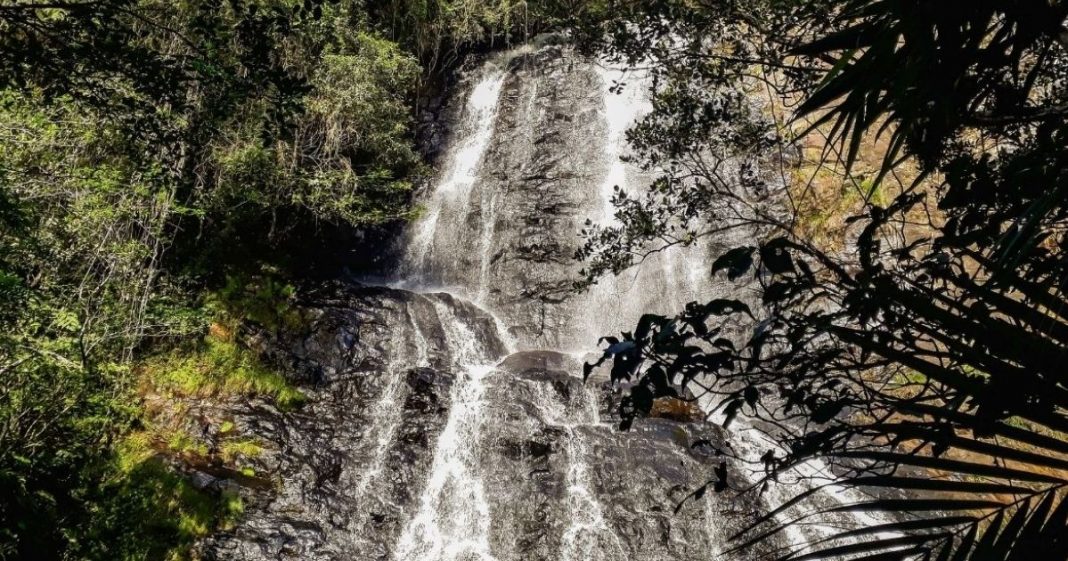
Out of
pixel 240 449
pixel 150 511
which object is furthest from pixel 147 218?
pixel 150 511

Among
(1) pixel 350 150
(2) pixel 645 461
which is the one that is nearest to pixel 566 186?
(1) pixel 350 150

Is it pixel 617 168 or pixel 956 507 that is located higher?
pixel 617 168

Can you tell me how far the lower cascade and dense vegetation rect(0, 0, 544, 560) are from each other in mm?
954

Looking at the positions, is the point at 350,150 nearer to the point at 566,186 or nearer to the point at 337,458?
the point at 566,186

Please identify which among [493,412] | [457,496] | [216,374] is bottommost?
[457,496]

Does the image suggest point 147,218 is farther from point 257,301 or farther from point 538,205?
point 538,205

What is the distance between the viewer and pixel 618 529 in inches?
313

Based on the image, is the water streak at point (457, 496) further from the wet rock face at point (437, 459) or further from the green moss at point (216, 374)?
the green moss at point (216, 374)

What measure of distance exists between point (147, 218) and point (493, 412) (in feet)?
19.1

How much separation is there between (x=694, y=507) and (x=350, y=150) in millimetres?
10052

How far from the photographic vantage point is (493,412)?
964 centimetres

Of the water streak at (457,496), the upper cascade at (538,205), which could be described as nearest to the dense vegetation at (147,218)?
the upper cascade at (538,205)

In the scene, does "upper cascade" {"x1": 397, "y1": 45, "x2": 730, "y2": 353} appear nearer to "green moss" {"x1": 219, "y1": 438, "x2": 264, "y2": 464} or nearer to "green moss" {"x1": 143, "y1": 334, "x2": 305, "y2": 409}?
"green moss" {"x1": 143, "y1": 334, "x2": 305, "y2": 409}

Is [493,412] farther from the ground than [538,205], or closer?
closer
